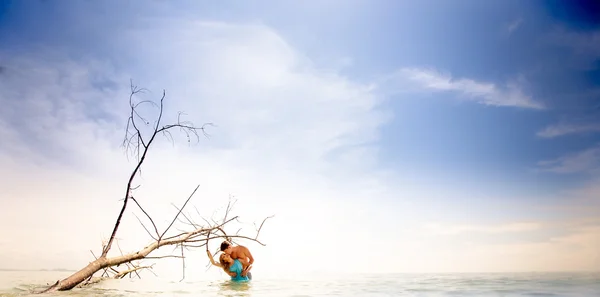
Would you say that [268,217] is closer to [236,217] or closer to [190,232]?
[236,217]

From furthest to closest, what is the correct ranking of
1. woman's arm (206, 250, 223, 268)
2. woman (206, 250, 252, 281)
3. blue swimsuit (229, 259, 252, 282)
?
1. blue swimsuit (229, 259, 252, 282)
2. woman (206, 250, 252, 281)
3. woman's arm (206, 250, 223, 268)

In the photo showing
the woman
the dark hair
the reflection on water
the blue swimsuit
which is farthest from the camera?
the blue swimsuit

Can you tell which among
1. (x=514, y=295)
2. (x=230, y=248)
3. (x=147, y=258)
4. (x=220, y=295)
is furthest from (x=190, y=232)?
(x=514, y=295)

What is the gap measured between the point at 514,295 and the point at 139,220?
761cm

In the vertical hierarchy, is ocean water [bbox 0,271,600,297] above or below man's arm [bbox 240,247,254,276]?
below

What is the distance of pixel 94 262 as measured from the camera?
8.09 metres

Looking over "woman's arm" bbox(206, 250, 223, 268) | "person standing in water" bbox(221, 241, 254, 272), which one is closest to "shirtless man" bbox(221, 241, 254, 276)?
"person standing in water" bbox(221, 241, 254, 272)

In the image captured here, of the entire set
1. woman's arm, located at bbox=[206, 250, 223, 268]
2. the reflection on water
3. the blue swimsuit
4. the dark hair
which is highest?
the dark hair

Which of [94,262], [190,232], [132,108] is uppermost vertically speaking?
[132,108]

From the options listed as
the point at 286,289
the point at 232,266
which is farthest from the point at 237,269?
the point at 286,289

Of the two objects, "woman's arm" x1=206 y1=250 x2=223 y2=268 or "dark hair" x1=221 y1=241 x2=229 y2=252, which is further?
"dark hair" x1=221 y1=241 x2=229 y2=252

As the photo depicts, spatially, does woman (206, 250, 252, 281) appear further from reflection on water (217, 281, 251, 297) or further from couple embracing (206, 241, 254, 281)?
reflection on water (217, 281, 251, 297)

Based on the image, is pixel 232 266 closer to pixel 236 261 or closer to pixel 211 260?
pixel 236 261

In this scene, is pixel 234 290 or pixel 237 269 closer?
pixel 234 290
